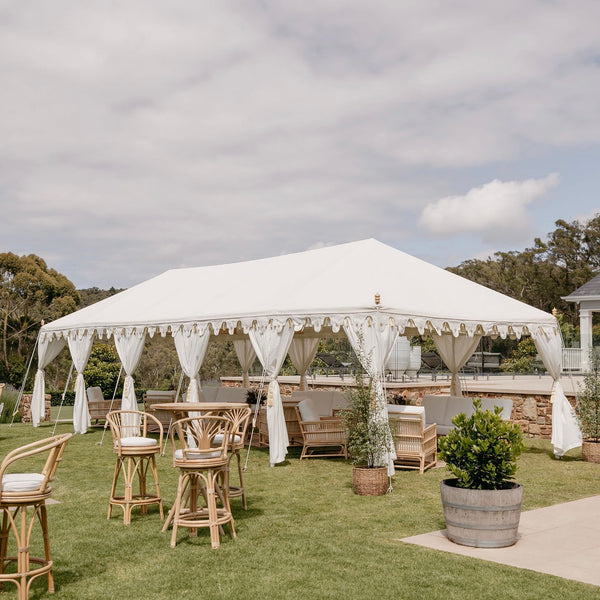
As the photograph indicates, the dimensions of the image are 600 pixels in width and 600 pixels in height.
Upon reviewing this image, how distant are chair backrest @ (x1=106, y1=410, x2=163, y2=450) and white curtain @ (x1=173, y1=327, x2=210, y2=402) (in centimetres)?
89

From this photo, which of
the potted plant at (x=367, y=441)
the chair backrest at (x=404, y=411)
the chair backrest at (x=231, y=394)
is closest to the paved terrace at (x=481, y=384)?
the chair backrest at (x=404, y=411)

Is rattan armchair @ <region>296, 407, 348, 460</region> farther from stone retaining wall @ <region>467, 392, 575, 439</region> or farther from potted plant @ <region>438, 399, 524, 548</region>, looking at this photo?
potted plant @ <region>438, 399, 524, 548</region>

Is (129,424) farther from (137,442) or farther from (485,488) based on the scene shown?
(485,488)

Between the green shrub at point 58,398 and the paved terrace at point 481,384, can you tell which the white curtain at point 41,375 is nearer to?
the green shrub at point 58,398

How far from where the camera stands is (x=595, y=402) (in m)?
10.4

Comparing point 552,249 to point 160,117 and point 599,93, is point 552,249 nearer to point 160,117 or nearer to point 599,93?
point 599,93

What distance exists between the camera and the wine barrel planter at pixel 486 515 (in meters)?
5.58

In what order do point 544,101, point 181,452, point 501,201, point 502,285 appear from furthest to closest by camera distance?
point 502,285, point 501,201, point 544,101, point 181,452

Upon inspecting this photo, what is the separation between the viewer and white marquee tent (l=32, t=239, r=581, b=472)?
10047mm

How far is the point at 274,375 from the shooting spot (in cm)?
1049

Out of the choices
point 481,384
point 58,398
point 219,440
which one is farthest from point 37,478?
point 58,398

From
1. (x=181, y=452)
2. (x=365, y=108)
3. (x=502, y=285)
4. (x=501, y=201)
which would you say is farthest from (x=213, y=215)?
(x=502, y=285)

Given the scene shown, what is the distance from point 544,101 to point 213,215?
12.5m

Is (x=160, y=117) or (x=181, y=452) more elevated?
(x=160, y=117)
